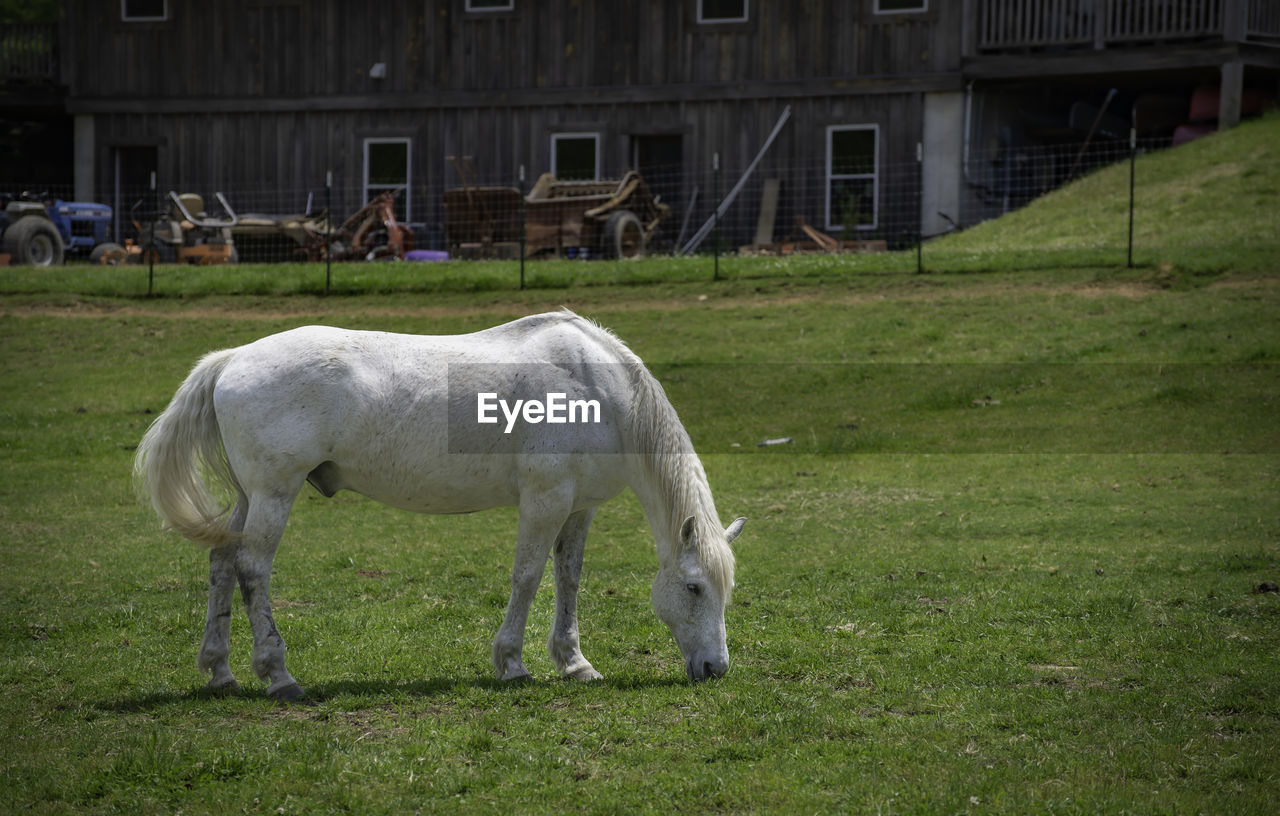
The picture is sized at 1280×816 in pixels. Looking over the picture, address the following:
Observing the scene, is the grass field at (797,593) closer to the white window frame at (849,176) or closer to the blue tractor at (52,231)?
the blue tractor at (52,231)

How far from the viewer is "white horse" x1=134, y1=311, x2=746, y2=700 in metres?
6.11

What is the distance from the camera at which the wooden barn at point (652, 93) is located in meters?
24.1

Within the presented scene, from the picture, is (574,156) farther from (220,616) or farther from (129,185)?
(220,616)

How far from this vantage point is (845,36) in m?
24.8

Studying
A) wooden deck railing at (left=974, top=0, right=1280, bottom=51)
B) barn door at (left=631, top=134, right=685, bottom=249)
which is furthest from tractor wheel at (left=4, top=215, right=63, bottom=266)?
wooden deck railing at (left=974, top=0, right=1280, bottom=51)

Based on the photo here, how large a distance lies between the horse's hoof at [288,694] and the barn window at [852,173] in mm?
20144

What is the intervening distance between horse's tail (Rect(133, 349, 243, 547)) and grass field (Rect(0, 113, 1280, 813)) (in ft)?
2.78

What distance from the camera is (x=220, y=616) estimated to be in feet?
20.3

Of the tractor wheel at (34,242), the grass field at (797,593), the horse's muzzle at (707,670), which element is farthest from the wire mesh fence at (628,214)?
the horse's muzzle at (707,670)

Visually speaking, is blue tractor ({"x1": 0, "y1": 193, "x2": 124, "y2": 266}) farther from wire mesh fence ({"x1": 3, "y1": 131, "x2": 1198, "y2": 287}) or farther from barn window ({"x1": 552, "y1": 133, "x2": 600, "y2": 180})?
barn window ({"x1": 552, "y1": 133, "x2": 600, "y2": 180})

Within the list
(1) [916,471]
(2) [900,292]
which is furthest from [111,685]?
(2) [900,292]

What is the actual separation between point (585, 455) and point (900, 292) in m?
12.5

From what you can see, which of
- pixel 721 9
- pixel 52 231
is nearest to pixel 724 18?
pixel 721 9

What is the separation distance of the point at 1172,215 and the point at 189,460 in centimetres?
1800
